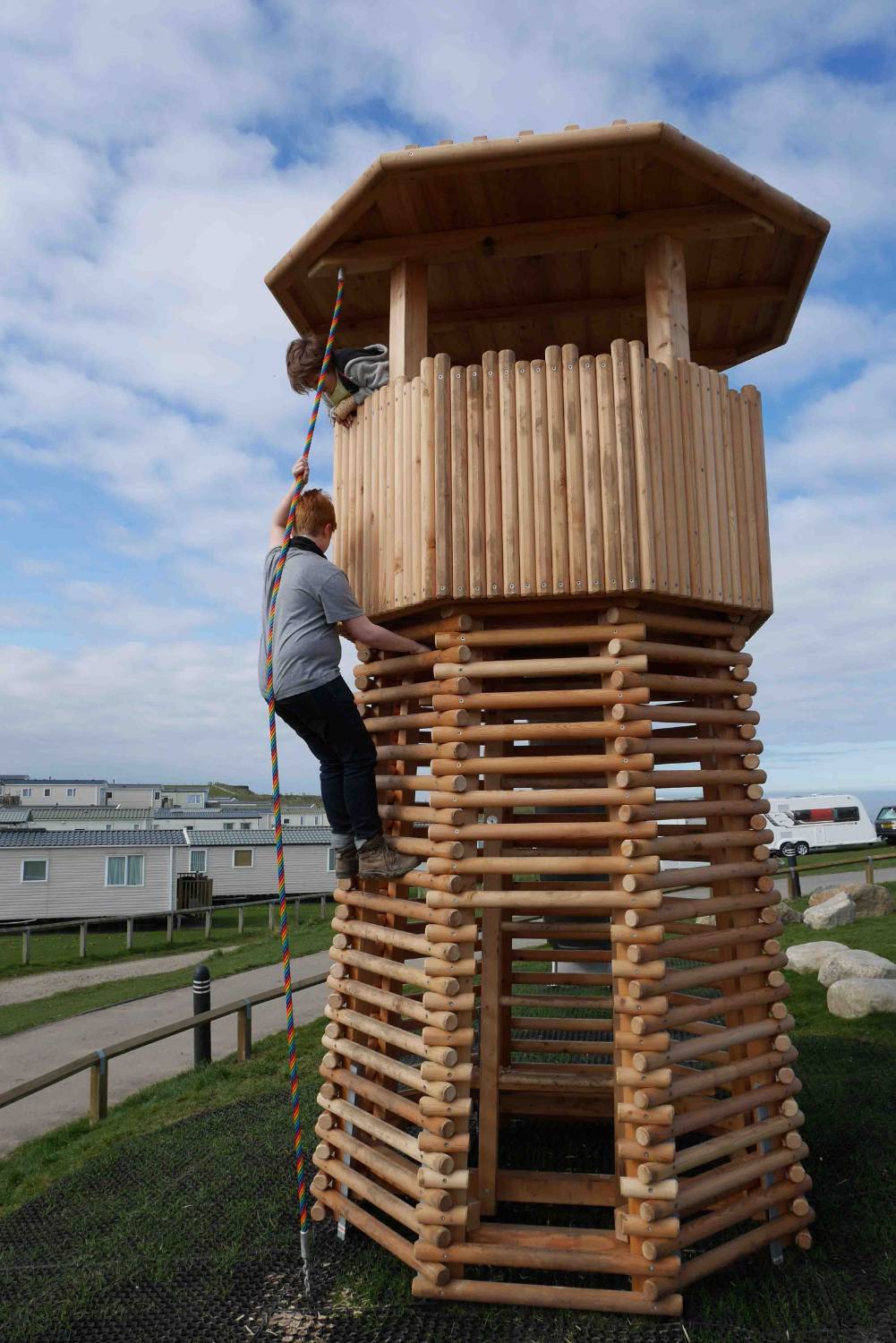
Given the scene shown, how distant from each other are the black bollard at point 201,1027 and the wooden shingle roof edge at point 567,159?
9.80 metres

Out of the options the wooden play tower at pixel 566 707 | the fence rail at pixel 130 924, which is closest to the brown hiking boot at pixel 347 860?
the wooden play tower at pixel 566 707

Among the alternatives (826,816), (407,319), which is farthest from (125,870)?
(407,319)

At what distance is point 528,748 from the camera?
22.1ft

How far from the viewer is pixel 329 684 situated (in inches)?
221

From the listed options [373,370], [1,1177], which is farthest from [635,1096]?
[1,1177]

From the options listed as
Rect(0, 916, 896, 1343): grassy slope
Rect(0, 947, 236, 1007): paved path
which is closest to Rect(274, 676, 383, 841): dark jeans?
Rect(0, 916, 896, 1343): grassy slope

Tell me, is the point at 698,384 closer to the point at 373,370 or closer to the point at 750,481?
the point at 750,481

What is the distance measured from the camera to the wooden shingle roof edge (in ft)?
17.8

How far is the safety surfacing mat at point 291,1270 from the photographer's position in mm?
4762

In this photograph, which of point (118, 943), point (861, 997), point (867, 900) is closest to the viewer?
point (861, 997)

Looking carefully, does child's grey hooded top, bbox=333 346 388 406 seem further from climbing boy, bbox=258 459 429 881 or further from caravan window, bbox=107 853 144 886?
caravan window, bbox=107 853 144 886

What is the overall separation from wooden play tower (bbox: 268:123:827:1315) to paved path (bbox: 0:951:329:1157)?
6.98 m

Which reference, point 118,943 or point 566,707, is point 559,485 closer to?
point 566,707

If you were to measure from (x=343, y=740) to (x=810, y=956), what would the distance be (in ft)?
35.6
